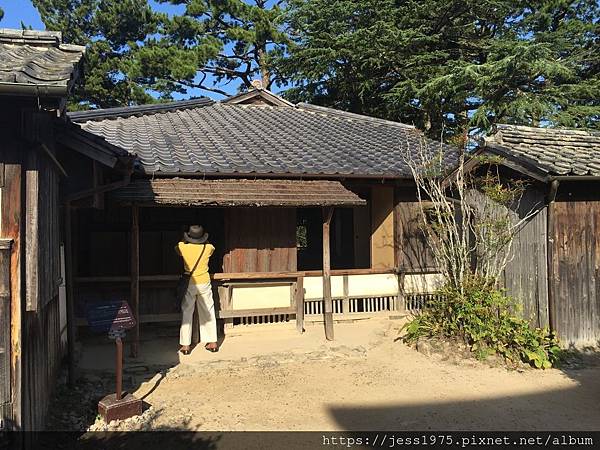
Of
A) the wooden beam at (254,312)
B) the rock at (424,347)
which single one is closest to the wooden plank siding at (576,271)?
the rock at (424,347)

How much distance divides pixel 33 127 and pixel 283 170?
450cm

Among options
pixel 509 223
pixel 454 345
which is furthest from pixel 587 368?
pixel 509 223

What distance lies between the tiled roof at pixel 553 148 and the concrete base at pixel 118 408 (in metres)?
6.04

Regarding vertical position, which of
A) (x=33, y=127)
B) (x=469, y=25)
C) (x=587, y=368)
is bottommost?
(x=587, y=368)

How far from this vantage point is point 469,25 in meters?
18.2

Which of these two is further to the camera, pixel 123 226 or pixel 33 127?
pixel 123 226

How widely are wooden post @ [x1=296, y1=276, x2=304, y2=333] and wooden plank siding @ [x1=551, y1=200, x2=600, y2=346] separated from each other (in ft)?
12.9

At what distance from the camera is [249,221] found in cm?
811

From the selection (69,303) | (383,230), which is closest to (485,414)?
(383,230)

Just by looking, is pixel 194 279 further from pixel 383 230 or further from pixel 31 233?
pixel 383 230

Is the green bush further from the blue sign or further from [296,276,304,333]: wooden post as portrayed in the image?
the blue sign

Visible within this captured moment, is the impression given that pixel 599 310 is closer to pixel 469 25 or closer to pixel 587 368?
pixel 587 368

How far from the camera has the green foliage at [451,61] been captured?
50.6 feet

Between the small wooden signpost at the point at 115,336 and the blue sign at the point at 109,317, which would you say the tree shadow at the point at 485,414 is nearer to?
the small wooden signpost at the point at 115,336
